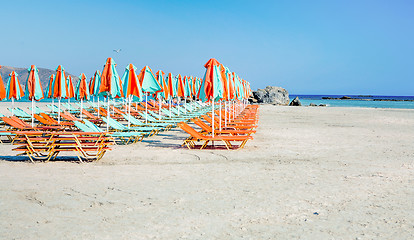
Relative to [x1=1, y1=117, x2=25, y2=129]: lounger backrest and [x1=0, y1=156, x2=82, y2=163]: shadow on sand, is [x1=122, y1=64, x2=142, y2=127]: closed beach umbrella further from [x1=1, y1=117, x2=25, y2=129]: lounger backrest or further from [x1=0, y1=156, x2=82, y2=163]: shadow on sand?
[x1=0, y1=156, x2=82, y2=163]: shadow on sand

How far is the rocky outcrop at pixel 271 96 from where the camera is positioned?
181 feet

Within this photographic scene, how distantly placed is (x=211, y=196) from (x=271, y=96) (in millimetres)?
51308

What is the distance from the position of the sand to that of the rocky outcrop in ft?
154

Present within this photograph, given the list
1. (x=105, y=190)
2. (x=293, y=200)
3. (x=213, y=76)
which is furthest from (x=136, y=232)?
(x=213, y=76)

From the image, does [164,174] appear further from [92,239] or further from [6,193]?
[92,239]

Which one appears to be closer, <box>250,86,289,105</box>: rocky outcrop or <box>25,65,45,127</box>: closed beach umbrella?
<box>25,65,45,127</box>: closed beach umbrella

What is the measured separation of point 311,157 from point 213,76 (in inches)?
117

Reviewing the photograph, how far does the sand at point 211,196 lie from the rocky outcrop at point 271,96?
4702cm

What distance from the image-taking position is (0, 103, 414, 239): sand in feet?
12.2

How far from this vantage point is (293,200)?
4.75m

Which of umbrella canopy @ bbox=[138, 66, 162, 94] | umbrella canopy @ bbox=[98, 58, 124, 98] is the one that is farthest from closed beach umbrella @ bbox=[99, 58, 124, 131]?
umbrella canopy @ bbox=[138, 66, 162, 94]

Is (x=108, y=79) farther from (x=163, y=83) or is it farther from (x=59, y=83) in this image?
(x=163, y=83)

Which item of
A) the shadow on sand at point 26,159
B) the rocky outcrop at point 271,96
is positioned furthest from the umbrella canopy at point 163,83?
the rocky outcrop at point 271,96

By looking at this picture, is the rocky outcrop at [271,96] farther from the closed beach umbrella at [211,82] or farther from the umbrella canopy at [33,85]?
the closed beach umbrella at [211,82]
